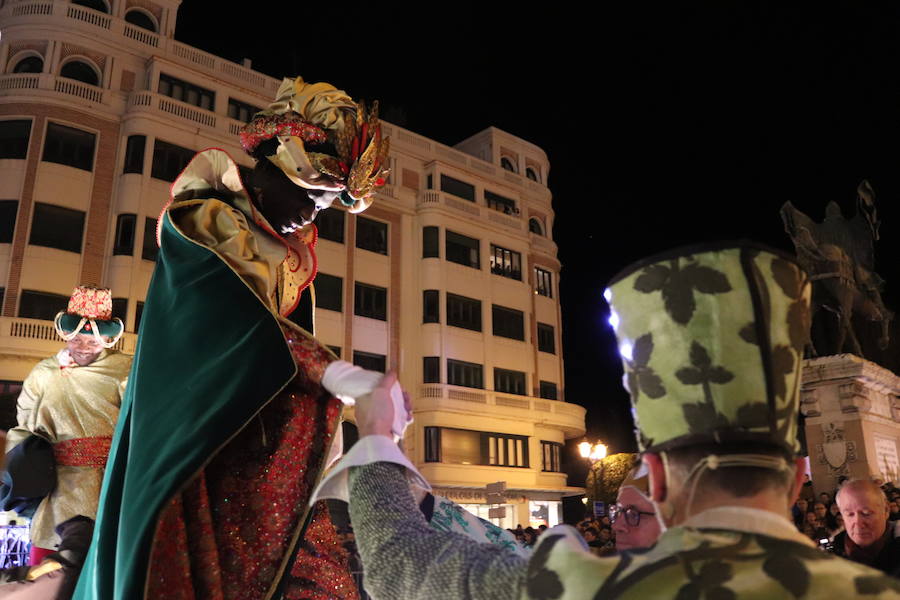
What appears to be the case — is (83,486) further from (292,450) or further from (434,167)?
(434,167)

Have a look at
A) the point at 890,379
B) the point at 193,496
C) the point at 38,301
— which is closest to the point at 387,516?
the point at 193,496

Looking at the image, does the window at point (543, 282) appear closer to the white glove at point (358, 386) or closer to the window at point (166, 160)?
the window at point (166, 160)

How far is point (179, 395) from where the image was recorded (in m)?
2.43

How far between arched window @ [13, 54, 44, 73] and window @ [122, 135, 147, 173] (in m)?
3.25

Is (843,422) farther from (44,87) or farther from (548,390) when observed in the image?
(44,87)

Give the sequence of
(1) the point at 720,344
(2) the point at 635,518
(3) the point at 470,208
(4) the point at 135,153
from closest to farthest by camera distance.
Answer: (1) the point at 720,344 < (2) the point at 635,518 < (4) the point at 135,153 < (3) the point at 470,208

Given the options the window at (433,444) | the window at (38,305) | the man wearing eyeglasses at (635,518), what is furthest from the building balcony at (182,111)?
the man wearing eyeglasses at (635,518)

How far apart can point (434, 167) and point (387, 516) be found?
3068cm

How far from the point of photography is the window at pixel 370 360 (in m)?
28.2

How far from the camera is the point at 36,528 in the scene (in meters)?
4.15

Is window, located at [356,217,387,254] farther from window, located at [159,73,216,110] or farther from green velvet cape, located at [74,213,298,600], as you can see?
green velvet cape, located at [74,213,298,600]

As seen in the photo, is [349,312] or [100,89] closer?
[100,89]

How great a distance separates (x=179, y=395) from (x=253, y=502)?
0.45m

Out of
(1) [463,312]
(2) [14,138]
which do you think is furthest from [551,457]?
(2) [14,138]
